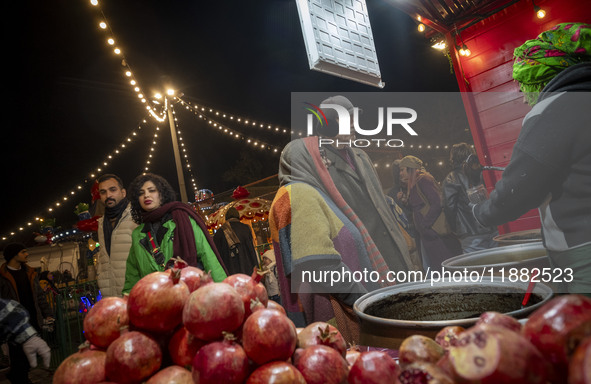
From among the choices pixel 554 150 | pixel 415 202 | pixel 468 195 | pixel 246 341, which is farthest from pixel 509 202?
pixel 468 195

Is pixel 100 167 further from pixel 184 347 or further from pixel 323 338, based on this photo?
pixel 323 338

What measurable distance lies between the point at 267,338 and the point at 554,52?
2.02 metres

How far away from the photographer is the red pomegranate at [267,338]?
0.73 m

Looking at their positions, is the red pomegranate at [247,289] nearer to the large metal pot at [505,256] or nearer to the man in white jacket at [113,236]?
the large metal pot at [505,256]

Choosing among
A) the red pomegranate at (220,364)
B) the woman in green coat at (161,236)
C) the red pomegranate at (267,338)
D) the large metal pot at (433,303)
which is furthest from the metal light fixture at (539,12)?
the red pomegranate at (220,364)

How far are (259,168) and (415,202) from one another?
18.7 meters

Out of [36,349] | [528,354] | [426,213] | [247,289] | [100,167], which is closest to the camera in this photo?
[528,354]

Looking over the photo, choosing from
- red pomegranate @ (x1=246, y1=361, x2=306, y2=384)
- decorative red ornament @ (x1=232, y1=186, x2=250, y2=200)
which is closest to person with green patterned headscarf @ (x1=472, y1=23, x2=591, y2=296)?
red pomegranate @ (x1=246, y1=361, x2=306, y2=384)

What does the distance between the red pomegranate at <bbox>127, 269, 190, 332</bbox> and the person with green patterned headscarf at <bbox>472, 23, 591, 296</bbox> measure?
146cm

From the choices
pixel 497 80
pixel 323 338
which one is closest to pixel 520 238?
pixel 323 338

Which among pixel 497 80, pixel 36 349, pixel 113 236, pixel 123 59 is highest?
pixel 123 59

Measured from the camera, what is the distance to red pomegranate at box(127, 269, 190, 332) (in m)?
0.81

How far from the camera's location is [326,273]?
1.71m

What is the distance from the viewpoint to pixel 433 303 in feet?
3.60
